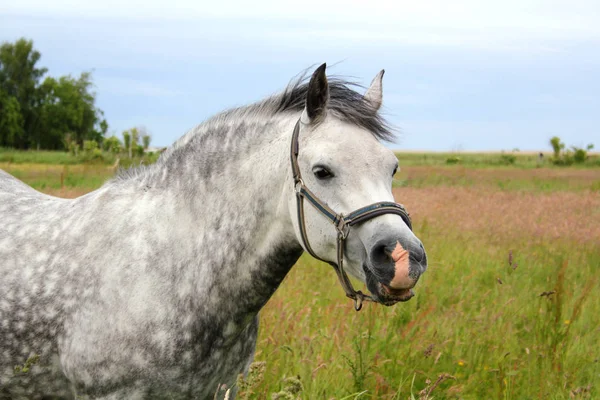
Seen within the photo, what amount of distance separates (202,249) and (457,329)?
111 inches

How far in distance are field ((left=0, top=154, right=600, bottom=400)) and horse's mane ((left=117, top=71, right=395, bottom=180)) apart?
1.16 meters

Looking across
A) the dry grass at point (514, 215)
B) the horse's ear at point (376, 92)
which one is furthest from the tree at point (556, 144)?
the horse's ear at point (376, 92)

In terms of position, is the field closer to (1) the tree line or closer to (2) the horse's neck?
(2) the horse's neck

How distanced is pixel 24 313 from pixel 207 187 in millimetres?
1212

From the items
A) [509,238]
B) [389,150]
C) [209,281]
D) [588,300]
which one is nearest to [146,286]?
[209,281]

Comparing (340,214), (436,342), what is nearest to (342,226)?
(340,214)

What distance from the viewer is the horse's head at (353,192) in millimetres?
2143

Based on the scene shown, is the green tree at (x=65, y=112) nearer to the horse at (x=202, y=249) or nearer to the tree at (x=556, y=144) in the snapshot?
the tree at (x=556, y=144)

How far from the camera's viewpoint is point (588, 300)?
19.5 feet

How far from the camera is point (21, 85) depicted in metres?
71.1

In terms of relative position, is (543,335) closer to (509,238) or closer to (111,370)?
(111,370)

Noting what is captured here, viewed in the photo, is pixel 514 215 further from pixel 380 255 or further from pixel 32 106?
pixel 32 106

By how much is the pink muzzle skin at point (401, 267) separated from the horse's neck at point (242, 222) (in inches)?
23.3

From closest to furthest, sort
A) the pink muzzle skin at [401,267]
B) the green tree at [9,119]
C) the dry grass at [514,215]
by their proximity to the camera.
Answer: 1. the pink muzzle skin at [401,267]
2. the dry grass at [514,215]
3. the green tree at [9,119]
